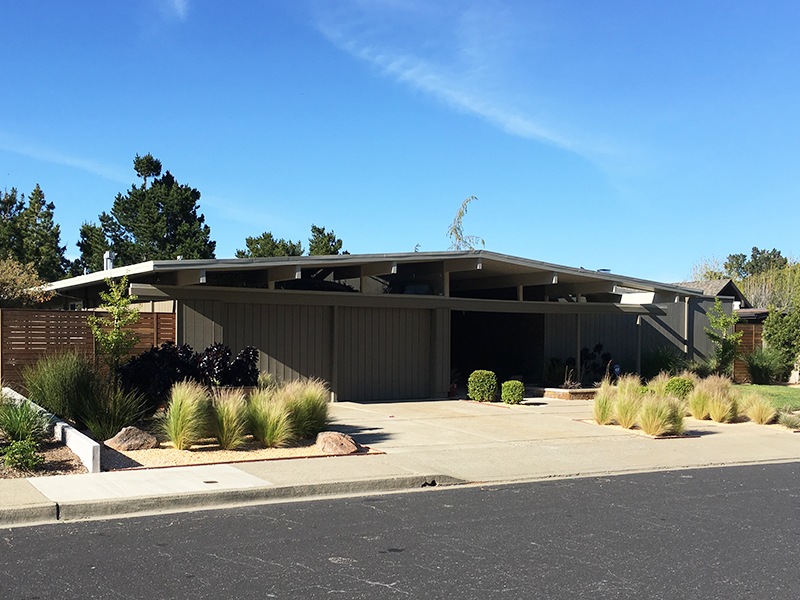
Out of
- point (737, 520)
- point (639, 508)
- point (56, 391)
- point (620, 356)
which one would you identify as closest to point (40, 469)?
point (56, 391)

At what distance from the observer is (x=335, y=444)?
37.2 ft

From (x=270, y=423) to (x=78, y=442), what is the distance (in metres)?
2.60

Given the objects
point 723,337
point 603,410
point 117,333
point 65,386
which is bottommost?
point 603,410

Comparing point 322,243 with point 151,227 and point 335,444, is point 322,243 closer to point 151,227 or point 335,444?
point 151,227

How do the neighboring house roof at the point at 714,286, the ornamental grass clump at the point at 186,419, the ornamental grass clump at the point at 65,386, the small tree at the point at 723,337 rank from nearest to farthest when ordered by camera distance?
the ornamental grass clump at the point at 186,419 → the ornamental grass clump at the point at 65,386 → the small tree at the point at 723,337 → the neighboring house roof at the point at 714,286

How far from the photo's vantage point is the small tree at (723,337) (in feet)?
84.4

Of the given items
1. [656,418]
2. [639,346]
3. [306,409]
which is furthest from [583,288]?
[306,409]

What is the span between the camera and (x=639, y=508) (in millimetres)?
8516

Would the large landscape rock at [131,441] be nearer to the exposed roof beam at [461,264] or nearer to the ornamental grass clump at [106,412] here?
the ornamental grass clump at [106,412]

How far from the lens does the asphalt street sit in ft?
18.5

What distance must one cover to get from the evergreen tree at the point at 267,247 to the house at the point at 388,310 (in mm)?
20256

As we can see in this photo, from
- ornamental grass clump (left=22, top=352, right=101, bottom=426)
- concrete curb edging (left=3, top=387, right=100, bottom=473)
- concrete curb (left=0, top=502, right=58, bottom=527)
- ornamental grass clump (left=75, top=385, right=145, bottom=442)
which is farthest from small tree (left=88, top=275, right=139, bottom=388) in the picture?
concrete curb (left=0, top=502, right=58, bottom=527)

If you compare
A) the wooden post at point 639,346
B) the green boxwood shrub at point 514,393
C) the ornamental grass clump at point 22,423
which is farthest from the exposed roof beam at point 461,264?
the ornamental grass clump at point 22,423

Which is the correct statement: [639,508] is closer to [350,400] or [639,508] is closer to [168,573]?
[168,573]
